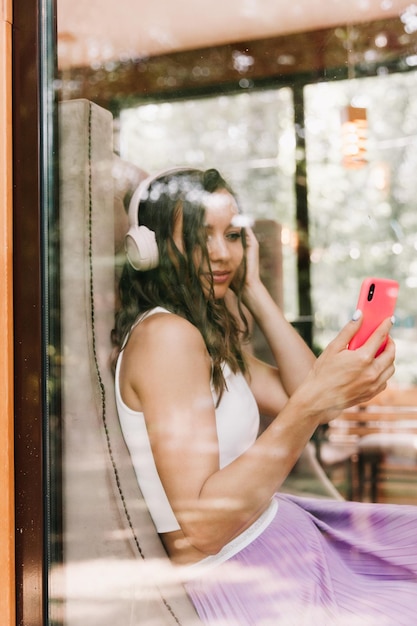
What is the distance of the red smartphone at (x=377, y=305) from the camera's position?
3.86 feet

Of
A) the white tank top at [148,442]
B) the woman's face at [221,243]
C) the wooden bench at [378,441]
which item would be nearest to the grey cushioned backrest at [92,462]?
the white tank top at [148,442]

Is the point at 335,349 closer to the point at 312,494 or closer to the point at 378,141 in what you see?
the point at 312,494

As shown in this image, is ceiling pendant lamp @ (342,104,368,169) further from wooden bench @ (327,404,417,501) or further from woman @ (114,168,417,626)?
wooden bench @ (327,404,417,501)

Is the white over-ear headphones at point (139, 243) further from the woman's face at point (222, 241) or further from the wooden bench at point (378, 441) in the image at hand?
the wooden bench at point (378, 441)

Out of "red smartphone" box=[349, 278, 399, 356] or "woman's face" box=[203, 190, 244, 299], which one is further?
"woman's face" box=[203, 190, 244, 299]

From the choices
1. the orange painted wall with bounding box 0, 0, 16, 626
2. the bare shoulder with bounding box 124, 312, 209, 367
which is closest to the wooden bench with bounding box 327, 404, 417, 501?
the bare shoulder with bounding box 124, 312, 209, 367

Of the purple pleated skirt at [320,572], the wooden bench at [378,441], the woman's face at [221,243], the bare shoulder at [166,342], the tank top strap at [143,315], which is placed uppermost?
the woman's face at [221,243]

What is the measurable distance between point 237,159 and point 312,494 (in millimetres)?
715

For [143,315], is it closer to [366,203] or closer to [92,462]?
[92,462]

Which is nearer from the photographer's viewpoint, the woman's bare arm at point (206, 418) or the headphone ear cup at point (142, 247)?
the woman's bare arm at point (206, 418)

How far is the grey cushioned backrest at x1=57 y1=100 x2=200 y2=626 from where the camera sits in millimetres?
1308

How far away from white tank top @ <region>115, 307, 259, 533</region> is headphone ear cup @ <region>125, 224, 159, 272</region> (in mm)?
115

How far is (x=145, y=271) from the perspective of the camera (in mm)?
1386

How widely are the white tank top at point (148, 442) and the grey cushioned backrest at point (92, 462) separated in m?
0.02
